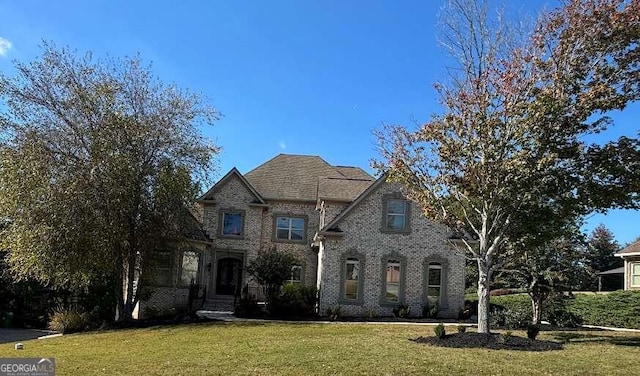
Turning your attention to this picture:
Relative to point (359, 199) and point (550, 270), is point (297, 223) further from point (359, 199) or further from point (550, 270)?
point (550, 270)

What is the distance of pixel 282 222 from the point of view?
29.1m

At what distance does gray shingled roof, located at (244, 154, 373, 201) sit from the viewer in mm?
29375

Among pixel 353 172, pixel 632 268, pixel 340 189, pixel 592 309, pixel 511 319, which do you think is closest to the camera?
pixel 511 319

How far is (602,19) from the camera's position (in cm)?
1315

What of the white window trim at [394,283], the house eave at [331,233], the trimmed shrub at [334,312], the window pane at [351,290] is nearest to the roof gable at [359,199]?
the house eave at [331,233]

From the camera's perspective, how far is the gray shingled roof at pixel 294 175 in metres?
29.4

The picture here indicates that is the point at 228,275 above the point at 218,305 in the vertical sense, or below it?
above

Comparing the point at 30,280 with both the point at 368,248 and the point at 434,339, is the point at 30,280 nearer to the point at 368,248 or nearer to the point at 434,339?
the point at 368,248

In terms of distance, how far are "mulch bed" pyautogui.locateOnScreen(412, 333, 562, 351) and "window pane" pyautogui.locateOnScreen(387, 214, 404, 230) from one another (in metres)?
8.83

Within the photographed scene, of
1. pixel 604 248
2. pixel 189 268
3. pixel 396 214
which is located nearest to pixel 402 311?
pixel 396 214

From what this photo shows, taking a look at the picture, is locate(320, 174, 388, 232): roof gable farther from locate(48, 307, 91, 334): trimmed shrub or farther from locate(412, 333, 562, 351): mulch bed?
locate(48, 307, 91, 334): trimmed shrub

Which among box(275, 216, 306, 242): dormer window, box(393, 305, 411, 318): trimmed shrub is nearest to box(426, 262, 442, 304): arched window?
box(393, 305, 411, 318): trimmed shrub

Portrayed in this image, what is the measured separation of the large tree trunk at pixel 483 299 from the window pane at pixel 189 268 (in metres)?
13.6

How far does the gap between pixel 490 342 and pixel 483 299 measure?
162 centimetres
